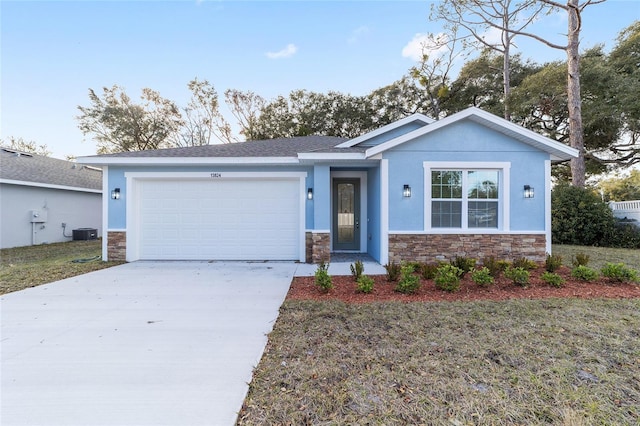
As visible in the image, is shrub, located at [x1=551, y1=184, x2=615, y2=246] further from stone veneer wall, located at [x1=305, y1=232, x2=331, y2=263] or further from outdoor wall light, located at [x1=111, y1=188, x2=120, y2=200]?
outdoor wall light, located at [x1=111, y1=188, x2=120, y2=200]

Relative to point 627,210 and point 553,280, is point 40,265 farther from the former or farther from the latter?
point 627,210

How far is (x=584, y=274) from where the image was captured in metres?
5.38

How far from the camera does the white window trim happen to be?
702 cm

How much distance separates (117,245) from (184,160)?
3.13 m

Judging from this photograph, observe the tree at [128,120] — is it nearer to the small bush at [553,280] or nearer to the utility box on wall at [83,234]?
the utility box on wall at [83,234]

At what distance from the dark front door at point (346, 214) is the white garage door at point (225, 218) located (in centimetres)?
150

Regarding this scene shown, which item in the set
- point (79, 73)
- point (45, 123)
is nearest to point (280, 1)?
point (79, 73)

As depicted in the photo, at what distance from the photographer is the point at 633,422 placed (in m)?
1.96

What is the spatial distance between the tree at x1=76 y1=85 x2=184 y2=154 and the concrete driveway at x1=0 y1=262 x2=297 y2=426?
19922 mm

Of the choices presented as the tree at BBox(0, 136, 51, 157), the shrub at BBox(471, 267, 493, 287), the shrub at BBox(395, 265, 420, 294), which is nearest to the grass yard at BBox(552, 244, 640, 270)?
the shrub at BBox(471, 267, 493, 287)

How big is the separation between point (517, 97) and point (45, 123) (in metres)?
26.8

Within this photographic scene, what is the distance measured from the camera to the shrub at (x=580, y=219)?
10758 millimetres

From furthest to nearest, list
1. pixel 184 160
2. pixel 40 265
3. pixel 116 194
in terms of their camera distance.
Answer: pixel 116 194 → pixel 184 160 → pixel 40 265

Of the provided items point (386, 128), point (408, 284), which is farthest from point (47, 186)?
point (408, 284)
